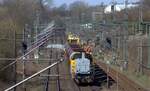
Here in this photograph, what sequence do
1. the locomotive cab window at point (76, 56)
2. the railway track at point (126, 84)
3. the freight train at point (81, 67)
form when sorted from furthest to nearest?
the locomotive cab window at point (76, 56) < the freight train at point (81, 67) < the railway track at point (126, 84)

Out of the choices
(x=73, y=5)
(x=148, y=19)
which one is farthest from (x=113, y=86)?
(x=73, y=5)

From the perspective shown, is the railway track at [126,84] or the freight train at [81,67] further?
the freight train at [81,67]

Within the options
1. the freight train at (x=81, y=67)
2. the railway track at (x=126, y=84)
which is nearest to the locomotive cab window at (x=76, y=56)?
the freight train at (x=81, y=67)

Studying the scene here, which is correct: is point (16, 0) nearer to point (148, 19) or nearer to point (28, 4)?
point (28, 4)

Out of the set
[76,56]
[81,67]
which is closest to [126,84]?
[81,67]

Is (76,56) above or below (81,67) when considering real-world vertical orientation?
above

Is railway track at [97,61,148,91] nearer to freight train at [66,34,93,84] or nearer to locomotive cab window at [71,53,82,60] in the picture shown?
freight train at [66,34,93,84]

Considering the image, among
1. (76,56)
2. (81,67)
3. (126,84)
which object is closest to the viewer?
(126,84)

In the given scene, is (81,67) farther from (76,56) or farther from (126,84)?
(126,84)

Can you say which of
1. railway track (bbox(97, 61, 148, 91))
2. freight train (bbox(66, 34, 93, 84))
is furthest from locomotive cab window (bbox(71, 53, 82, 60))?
railway track (bbox(97, 61, 148, 91))

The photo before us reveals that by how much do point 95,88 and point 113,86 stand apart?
4.36 ft

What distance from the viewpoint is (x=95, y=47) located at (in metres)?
64.0

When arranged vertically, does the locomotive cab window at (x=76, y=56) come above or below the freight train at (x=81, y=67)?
above

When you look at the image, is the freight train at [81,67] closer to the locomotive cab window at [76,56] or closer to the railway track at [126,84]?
the locomotive cab window at [76,56]
